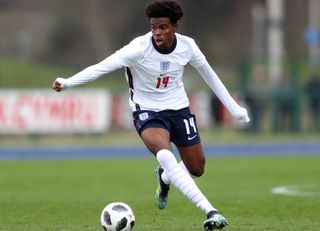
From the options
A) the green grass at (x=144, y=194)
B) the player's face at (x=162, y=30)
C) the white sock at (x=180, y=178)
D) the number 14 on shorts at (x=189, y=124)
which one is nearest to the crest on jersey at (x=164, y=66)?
the player's face at (x=162, y=30)

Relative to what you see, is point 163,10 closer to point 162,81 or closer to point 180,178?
point 162,81

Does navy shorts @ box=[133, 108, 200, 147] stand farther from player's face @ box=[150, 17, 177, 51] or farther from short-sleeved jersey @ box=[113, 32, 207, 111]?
player's face @ box=[150, 17, 177, 51]

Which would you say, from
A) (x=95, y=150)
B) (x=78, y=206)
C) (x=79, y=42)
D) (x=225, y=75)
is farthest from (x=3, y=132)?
(x=79, y=42)

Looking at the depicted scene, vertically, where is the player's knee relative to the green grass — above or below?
above

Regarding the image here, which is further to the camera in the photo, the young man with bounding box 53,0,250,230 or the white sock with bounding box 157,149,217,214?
the young man with bounding box 53,0,250,230

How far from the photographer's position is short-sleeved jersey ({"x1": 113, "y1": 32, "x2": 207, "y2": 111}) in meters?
10.5

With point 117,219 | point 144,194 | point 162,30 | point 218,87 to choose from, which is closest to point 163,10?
point 162,30

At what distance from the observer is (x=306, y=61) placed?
33938 millimetres

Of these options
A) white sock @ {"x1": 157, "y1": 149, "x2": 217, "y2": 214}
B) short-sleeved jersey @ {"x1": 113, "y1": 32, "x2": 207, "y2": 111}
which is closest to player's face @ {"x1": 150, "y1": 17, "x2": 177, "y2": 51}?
short-sleeved jersey @ {"x1": 113, "y1": 32, "x2": 207, "y2": 111}

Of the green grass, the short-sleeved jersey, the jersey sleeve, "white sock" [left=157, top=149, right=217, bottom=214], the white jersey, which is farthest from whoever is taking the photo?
the green grass

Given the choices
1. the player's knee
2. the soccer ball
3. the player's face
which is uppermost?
the player's face

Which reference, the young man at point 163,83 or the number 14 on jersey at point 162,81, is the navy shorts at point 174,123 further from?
the number 14 on jersey at point 162,81

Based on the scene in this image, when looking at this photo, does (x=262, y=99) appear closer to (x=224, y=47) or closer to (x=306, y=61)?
(x=306, y=61)

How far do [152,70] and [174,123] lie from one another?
62 centimetres
